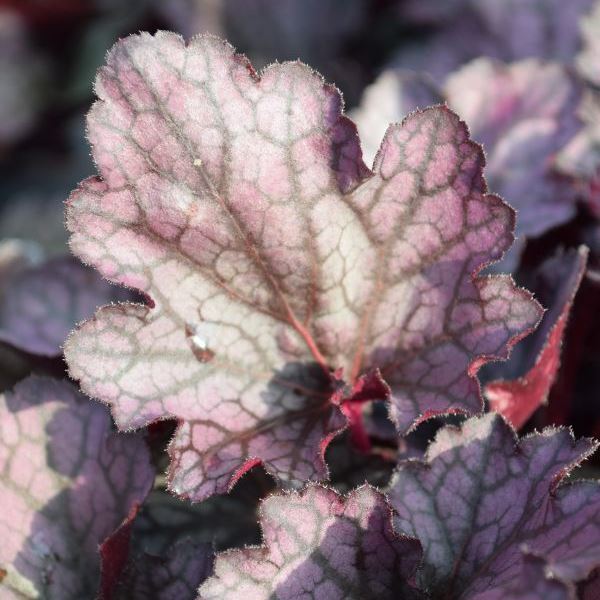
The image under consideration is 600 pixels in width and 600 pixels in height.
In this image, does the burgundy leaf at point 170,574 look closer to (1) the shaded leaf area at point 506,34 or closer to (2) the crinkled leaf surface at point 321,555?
(2) the crinkled leaf surface at point 321,555

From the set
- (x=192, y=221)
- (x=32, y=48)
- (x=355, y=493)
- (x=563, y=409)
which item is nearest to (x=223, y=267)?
(x=192, y=221)

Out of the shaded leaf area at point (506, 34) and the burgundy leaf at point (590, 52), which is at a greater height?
the shaded leaf area at point (506, 34)

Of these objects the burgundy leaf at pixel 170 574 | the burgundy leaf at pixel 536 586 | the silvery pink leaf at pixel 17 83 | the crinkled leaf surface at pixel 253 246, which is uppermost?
the silvery pink leaf at pixel 17 83

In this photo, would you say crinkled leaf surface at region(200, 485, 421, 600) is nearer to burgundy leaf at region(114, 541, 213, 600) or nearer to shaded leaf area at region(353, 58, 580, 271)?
burgundy leaf at region(114, 541, 213, 600)

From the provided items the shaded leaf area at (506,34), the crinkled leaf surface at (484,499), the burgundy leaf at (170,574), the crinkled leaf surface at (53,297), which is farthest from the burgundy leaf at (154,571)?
the shaded leaf area at (506,34)

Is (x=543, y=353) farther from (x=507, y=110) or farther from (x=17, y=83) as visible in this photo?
(x=17, y=83)
